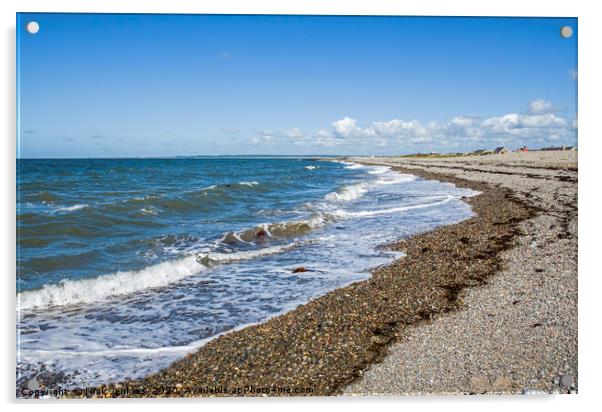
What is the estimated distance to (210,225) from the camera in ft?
40.3

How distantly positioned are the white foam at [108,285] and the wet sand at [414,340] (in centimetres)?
231

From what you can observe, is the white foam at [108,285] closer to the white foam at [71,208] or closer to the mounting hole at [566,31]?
the white foam at [71,208]

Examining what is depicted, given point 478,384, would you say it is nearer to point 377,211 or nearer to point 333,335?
point 333,335

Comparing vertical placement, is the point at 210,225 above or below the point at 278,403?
above

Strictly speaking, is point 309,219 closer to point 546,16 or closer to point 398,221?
point 398,221

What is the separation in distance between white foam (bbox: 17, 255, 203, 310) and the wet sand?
2310mm

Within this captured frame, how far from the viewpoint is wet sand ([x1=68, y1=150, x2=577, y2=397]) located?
4.39m

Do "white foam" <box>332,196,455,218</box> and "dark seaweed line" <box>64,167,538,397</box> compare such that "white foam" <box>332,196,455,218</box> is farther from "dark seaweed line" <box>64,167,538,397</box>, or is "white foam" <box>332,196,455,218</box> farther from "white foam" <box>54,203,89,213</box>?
"white foam" <box>54,203,89,213</box>

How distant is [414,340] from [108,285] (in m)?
4.82

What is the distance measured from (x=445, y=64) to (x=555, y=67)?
1.30 metres

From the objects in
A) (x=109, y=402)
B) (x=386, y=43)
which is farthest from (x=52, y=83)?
(x=386, y=43)

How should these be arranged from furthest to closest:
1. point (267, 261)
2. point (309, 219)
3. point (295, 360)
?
point (309, 219) → point (267, 261) → point (295, 360)

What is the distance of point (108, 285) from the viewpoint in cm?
704

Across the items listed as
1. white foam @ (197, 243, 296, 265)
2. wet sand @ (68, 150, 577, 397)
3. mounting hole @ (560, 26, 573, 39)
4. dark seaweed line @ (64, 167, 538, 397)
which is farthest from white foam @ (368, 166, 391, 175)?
mounting hole @ (560, 26, 573, 39)
